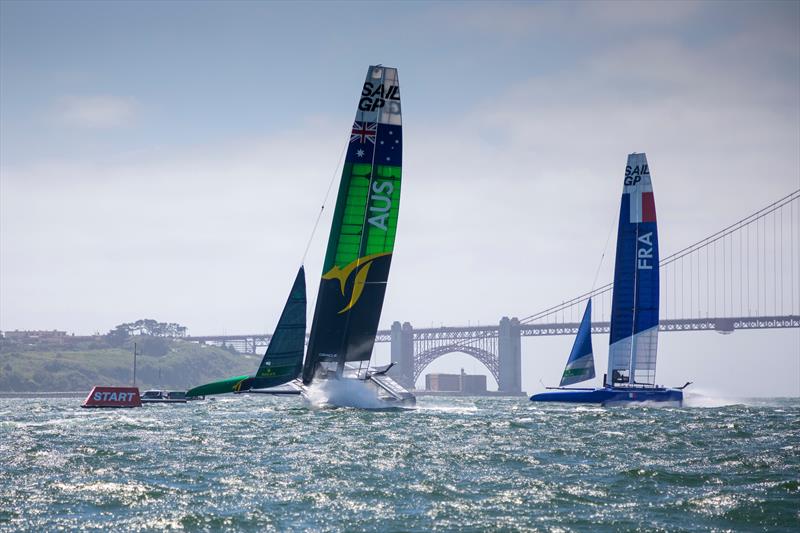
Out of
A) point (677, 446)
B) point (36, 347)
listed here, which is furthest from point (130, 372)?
point (677, 446)

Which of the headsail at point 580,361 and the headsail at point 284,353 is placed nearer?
the headsail at point 284,353

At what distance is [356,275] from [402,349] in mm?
123065

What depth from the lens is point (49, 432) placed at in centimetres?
2783

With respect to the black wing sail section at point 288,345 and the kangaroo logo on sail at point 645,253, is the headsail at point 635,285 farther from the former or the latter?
the black wing sail section at point 288,345

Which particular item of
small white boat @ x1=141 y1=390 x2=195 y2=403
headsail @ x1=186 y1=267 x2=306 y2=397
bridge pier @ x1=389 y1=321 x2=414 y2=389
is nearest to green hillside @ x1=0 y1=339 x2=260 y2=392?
bridge pier @ x1=389 y1=321 x2=414 y2=389

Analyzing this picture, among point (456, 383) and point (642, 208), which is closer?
point (642, 208)

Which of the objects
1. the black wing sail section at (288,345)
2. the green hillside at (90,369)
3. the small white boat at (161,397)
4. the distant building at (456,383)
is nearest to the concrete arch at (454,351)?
the distant building at (456,383)

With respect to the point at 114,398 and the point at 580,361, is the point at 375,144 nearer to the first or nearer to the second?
the point at 580,361

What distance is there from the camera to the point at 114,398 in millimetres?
49875

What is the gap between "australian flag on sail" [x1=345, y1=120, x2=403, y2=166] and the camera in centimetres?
3600

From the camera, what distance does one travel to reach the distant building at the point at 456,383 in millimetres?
174750

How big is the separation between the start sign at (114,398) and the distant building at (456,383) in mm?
125633

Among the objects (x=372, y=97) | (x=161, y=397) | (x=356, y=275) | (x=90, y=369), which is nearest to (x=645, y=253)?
(x=356, y=275)

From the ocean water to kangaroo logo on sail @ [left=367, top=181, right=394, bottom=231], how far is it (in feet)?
35.1
